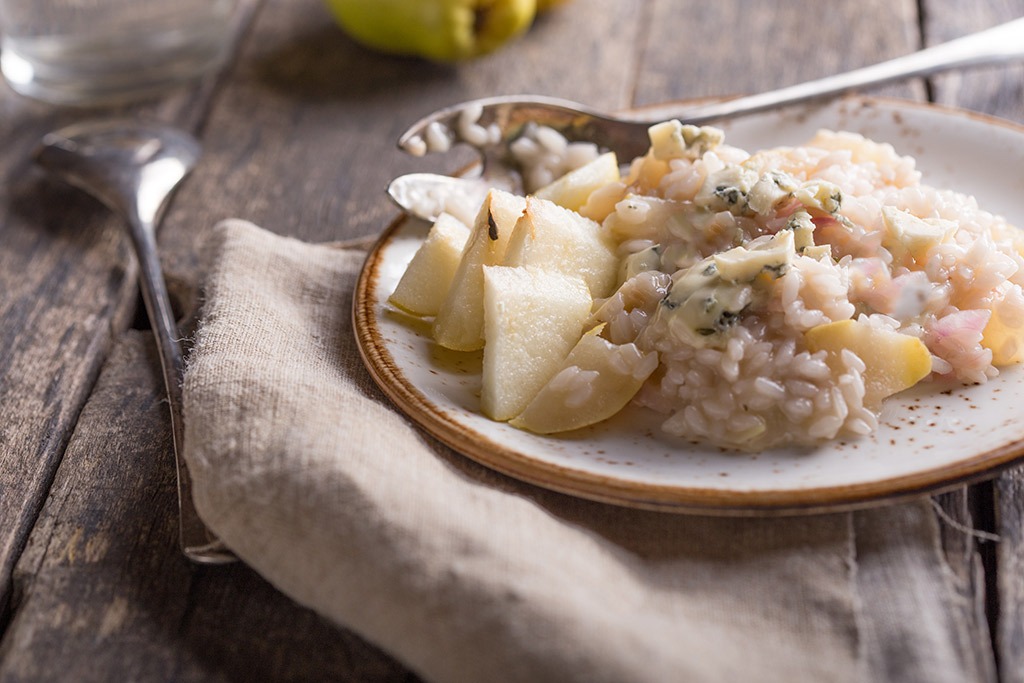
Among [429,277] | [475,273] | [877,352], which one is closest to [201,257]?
[429,277]

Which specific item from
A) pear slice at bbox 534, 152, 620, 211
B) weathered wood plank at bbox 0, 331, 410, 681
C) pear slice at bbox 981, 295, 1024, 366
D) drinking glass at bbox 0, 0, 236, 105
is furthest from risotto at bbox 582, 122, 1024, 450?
drinking glass at bbox 0, 0, 236, 105

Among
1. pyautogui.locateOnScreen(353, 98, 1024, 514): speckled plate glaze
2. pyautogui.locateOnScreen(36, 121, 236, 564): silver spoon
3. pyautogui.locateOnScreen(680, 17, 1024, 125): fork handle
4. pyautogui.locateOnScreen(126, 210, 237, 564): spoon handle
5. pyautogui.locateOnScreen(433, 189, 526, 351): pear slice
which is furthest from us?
pyautogui.locateOnScreen(680, 17, 1024, 125): fork handle

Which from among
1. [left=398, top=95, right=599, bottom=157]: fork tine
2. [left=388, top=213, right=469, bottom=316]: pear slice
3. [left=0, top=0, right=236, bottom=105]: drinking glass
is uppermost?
[left=398, top=95, right=599, bottom=157]: fork tine

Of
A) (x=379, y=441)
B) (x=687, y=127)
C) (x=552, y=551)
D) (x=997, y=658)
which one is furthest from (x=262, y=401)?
(x=997, y=658)

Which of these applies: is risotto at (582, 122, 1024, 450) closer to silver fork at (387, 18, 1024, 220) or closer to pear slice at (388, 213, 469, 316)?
pear slice at (388, 213, 469, 316)

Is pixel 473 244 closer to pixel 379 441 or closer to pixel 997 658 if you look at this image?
pixel 379 441

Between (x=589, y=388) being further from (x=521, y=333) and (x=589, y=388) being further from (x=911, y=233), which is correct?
(x=911, y=233)

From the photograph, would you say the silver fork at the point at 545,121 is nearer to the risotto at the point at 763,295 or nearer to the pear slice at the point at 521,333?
the risotto at the point at 763,295
